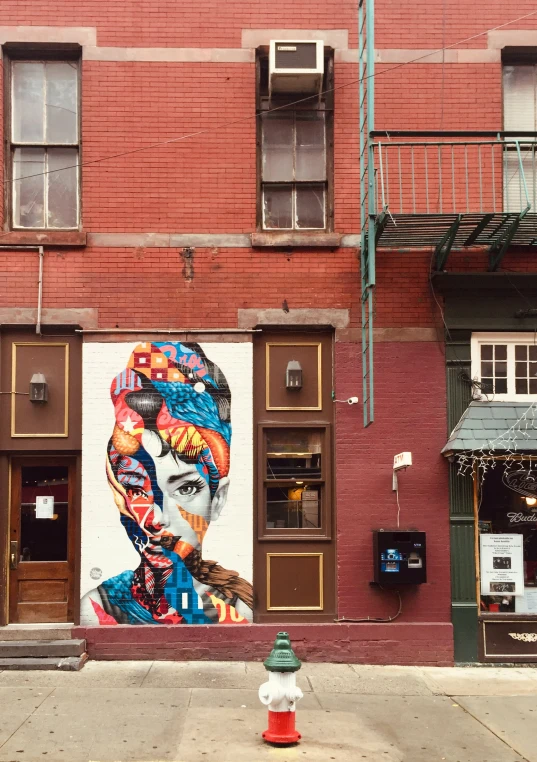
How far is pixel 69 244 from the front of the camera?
10578mm

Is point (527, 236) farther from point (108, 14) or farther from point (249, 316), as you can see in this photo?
point (108, 14)

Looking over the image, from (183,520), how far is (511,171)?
6124mm

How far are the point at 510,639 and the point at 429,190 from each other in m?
5.61

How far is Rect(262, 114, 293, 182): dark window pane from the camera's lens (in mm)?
11055

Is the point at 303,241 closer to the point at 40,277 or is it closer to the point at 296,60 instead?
the point at 296,60

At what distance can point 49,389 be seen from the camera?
10562 millimetres

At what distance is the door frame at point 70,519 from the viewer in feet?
34.1

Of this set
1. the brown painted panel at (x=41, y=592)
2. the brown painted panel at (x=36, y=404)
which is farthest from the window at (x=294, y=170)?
A: the brown painted panel at (x=41, y=592)

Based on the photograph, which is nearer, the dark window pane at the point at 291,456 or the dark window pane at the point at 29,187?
the dark window pane at the point at 291,456

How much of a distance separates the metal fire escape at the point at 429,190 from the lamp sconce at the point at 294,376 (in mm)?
801

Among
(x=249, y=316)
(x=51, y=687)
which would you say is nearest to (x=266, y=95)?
(x=249, y=316)

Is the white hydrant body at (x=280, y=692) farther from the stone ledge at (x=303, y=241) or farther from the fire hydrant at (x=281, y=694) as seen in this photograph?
the stone ledge at (x=303, y=241)

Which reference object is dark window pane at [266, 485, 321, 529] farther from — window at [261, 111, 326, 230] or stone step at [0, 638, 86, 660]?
window at [261, 111, 326, 230]

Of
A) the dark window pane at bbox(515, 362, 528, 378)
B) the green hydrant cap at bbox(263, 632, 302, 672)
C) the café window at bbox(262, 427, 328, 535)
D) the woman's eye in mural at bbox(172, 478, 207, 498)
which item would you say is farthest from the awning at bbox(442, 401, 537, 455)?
the green hydrant cap at bbox(263, 632, 302, 672)
